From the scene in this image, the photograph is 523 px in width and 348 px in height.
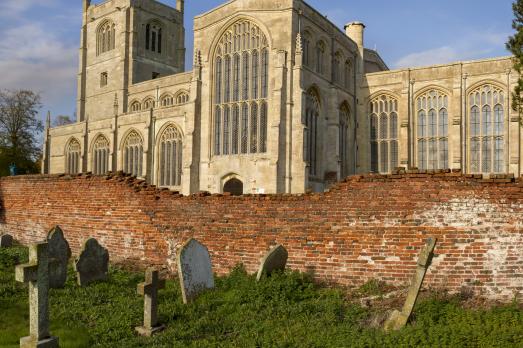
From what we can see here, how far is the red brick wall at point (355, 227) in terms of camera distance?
775cm

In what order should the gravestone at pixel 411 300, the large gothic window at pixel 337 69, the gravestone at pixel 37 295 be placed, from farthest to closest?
the large gothic window at pixel 337 69
the gravestone at pixel 411 300
the gravestone at pixel 37 295

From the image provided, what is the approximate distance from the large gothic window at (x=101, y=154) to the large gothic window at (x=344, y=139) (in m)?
17.2

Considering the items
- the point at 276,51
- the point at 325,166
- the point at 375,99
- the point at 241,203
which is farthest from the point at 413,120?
the point at 241,203

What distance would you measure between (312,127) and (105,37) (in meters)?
25.3

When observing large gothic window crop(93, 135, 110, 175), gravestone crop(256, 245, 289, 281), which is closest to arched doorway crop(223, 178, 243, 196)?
large gothic window crop(93, 135, 110, 175)

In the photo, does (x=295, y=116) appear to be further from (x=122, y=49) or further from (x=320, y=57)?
(x=122, y=49)

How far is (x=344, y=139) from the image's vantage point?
98.4 feet

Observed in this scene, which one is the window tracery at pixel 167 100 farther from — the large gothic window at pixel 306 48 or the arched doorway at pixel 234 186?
the large gothic window at pixel 306 48

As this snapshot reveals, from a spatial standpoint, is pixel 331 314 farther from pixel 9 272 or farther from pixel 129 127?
pixel 129 127

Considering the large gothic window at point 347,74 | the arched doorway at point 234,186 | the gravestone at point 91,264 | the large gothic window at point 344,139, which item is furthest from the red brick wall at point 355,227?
the large gothic window at point 347,74

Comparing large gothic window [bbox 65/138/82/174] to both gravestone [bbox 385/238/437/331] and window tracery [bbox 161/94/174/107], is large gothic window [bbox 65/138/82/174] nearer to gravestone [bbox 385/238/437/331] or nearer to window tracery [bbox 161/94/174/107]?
window tracery [bbox 161/94/174/107]

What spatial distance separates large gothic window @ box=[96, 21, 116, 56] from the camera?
4125 cm

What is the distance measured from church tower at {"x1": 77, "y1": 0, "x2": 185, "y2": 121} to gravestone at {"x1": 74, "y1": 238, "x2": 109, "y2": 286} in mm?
30593

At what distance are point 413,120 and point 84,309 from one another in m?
25.5
